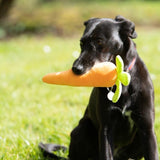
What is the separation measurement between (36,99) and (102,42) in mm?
2568

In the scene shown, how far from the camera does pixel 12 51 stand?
27.6 feet

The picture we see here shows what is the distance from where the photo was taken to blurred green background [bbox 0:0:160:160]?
12.5ft

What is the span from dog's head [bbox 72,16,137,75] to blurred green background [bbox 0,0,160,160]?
1211 millimetres

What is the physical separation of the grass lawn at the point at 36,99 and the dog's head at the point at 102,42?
121 centimetres

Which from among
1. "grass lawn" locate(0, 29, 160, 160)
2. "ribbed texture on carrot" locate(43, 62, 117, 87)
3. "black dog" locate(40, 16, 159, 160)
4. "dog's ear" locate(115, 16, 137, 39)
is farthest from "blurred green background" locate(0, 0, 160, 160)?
"dog's ear" locate(115, 16, 137, 39)

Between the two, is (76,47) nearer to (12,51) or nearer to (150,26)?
(12,51)

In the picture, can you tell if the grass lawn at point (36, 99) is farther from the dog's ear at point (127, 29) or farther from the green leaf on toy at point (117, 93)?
the dog's ear at point (127, 29)

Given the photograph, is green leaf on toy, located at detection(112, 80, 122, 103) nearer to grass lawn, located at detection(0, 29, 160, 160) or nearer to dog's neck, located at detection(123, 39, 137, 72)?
dog's neck, located at detection(123, 39, 137, 72)

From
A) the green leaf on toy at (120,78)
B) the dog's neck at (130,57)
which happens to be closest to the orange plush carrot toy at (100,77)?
the green leaf on toy at (120,78)

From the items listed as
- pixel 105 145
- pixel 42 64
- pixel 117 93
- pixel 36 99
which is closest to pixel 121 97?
pixel 117 93

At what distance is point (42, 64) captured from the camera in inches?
273

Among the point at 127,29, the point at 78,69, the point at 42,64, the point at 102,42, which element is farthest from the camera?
the point at 42,64

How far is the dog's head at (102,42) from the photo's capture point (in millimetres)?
2545

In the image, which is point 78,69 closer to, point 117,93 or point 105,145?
point 117,93
